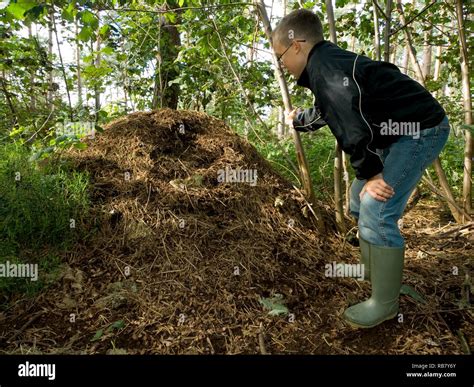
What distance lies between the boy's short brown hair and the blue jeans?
0.75 m

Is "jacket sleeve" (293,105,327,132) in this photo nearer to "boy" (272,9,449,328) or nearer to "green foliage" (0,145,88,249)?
"boy" (272,9,449,328)

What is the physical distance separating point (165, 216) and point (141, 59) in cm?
314

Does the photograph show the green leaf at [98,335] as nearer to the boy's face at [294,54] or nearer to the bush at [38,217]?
the bush at [38,217]

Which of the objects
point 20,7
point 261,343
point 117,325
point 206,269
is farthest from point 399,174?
point 20,7

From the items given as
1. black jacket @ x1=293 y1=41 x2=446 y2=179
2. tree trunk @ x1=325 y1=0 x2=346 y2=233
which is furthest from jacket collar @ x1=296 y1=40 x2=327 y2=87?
tree trunk @ x1=325 y1=0 x2=346 y2=233

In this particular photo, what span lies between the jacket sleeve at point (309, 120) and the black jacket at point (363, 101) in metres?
0.41

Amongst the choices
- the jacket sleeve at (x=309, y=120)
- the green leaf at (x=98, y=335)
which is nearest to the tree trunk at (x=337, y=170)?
the jacket sleeve at (x=309, y=120)

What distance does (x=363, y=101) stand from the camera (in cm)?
170

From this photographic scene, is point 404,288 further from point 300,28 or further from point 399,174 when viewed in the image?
point 300,28

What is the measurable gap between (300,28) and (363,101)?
23.1 inches

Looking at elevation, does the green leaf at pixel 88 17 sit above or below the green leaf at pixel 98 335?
above

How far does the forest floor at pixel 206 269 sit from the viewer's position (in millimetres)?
1886

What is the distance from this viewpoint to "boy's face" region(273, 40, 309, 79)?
1.95 m

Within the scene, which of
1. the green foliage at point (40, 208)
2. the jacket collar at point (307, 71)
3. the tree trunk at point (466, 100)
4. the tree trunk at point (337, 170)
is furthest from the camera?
the tree trunk at point (466, 100)
